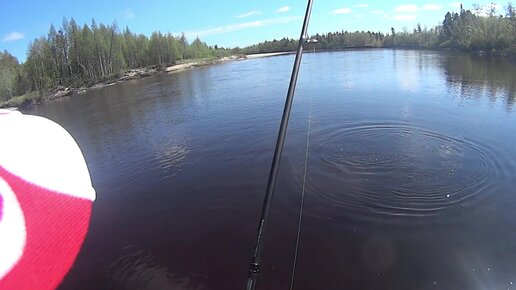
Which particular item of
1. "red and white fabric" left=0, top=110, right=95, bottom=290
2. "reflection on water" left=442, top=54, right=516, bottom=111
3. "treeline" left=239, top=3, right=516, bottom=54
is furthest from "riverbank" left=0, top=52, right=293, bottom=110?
"red and white fabric" left=0, top=110, right=95, bottom=290

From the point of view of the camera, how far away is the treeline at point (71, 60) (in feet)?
181

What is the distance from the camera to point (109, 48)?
226 feet

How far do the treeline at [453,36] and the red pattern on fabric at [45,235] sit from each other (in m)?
8.20

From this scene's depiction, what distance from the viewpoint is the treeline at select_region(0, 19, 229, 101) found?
55031mm

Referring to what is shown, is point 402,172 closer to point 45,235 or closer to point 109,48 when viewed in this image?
point 45,235

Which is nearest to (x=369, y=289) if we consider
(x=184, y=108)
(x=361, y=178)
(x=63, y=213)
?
(x=361, y=178)

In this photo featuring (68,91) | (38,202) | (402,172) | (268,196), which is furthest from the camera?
(68,91)

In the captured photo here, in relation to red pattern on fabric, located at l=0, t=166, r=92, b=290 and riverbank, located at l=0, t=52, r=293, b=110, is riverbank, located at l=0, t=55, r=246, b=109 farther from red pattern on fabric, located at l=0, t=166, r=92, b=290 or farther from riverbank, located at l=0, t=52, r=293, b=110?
red pattern on fabric, located at l=0, t=166, r=92, b=290

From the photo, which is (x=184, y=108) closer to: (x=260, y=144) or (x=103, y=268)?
(x=260, y=144)

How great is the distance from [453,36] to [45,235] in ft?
247

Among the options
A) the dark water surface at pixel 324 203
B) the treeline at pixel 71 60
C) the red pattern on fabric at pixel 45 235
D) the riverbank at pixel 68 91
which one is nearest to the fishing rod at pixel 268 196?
the red pattern on fabric at pixel 45 235

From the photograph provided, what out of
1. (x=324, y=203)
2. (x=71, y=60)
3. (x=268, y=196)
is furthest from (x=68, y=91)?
(x=268, y=196)

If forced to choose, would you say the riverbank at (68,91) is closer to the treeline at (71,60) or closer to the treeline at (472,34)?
the treeline at (71,60)

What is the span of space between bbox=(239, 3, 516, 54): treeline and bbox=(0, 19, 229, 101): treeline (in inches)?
1531
